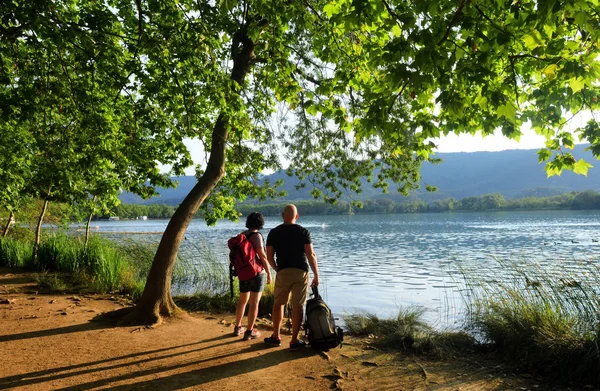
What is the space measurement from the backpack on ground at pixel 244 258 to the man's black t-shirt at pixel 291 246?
0.48 metres

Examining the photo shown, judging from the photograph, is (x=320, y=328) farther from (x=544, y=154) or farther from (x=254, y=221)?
(x=544, y=154)

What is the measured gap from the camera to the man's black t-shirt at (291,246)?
5.89 metres

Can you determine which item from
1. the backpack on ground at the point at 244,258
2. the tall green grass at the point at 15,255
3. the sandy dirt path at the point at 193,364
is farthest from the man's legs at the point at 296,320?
the tall green grass at the point at 15,255

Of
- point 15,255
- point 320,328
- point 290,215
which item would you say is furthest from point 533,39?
point 15,255

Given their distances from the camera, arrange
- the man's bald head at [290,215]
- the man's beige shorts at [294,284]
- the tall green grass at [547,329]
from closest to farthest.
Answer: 1. the tall green grass at [547,329]
2. the man's beige shorts at [294,284]
3. the man's bald head at [290,215]

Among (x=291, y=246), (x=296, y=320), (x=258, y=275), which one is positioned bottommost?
(x=296, y=320)

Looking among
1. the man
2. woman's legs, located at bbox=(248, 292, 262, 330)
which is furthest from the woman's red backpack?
the man

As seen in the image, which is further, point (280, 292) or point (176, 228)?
point (176, 228)

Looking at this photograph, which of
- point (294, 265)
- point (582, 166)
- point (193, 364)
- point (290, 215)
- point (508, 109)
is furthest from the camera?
point (290, 215)

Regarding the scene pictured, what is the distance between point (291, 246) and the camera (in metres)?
5.91

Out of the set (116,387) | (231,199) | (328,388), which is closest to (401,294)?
(231,199)

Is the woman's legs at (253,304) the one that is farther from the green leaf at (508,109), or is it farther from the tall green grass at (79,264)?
the tall green grass at (79,264)

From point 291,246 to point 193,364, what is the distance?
1.92m

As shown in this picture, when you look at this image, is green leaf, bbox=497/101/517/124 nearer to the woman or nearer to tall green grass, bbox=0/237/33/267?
the woman
